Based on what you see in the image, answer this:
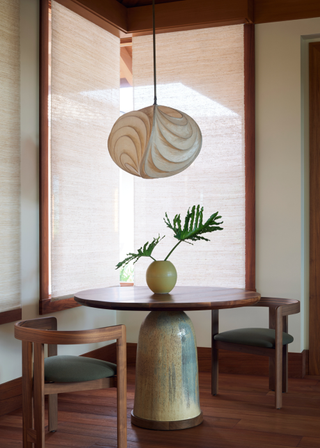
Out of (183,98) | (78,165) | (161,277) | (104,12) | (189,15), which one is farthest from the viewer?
(183,98)

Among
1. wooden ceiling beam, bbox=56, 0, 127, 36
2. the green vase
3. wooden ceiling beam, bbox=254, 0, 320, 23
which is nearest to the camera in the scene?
the green vase

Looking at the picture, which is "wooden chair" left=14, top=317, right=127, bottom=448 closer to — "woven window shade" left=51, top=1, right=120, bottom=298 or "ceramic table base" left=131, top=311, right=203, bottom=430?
"ceramic table base" left=131, top=311, right=203, bottom=430

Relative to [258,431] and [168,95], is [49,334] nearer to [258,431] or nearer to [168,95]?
[258,431]

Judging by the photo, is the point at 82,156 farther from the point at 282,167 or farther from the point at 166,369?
the point at 166,369

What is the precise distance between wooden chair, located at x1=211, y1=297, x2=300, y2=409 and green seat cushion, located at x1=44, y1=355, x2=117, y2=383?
1204mm

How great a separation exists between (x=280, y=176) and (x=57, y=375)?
2544 mm

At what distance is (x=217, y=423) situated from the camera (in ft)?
9.97

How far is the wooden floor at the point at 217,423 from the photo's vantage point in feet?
9.04

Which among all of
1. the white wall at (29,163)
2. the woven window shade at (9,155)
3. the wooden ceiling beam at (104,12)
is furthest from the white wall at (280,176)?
the woven window shade at (9,155)

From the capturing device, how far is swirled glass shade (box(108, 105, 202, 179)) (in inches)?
116

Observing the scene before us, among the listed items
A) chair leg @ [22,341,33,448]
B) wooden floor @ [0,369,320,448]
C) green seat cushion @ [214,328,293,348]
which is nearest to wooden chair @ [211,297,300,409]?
green seat cushion @ [214,328,293,348]

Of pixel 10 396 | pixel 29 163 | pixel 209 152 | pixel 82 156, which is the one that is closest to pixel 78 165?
pixel 82 156

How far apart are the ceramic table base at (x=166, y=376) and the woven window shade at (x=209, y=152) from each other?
1363 millimetres

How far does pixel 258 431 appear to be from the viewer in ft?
9.53
